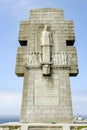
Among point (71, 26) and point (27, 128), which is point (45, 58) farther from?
point (27, 128)

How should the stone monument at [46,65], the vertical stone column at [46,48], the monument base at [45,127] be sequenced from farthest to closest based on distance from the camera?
the vertical stone column at [46,48], the stone monument at [46,65], the monument base at [45,127]

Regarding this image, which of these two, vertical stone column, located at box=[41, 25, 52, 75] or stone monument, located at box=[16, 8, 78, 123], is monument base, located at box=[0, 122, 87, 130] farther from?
vertical stone column, located at box=[41, 25, 52, 75]

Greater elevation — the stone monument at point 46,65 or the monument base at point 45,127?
the stone monument at point 46,65

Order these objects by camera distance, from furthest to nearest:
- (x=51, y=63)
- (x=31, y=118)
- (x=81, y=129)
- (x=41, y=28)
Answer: (x=41, y=28), (x=51, y=63), (x=31, y=118), (x=81, y=129)

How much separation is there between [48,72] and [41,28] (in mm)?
2464

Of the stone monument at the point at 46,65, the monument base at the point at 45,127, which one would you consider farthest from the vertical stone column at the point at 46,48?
the monument base at the point at 45,127

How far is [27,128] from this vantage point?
8516 mm

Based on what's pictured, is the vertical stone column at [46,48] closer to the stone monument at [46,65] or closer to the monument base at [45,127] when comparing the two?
the stone monument at [46,65]

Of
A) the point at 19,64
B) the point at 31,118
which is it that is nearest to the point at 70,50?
the point at 19,64

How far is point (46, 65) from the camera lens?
11.7m

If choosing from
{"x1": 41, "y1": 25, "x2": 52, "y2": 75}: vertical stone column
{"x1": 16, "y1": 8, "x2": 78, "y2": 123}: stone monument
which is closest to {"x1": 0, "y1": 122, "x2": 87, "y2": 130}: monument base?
{"x1": 16, "y1": 8, "x2": 78, "y2": 123}: stone monument

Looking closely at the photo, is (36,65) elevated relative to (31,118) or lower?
elevated

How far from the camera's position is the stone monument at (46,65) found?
11.1 m

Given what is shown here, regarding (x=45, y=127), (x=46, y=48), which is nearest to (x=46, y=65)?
(x=46, y=48)
